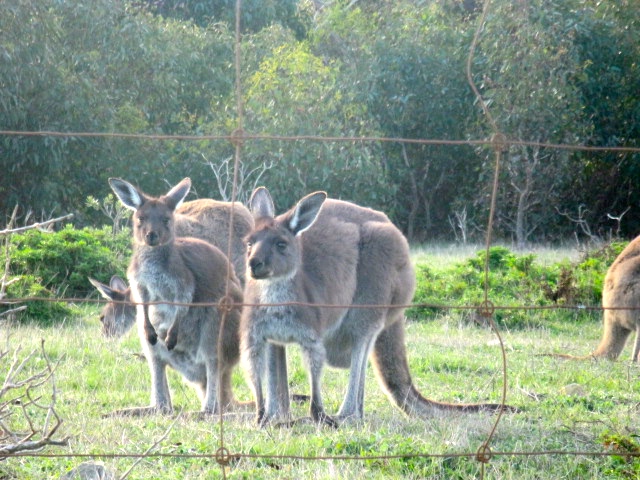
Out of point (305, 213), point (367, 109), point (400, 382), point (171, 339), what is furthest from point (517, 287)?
point (367, 109)

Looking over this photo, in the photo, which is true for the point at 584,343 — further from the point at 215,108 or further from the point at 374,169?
the point at 215,108

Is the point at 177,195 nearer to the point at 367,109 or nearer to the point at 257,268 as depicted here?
the point at 257,268

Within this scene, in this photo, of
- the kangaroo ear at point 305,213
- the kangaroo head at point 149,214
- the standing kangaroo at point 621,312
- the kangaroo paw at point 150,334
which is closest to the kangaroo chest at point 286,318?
the kangaroo ear at point 305,213

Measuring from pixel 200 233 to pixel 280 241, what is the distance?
220 centimetres

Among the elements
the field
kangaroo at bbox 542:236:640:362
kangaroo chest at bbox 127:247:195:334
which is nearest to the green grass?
the field

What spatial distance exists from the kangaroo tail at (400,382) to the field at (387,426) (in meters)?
0.10

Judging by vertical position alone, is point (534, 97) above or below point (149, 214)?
below

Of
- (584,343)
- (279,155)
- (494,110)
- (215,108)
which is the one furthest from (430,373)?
(215,108)

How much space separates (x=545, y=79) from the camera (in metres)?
15.0

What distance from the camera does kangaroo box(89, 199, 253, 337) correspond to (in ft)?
21.2

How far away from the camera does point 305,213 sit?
4.51 metres

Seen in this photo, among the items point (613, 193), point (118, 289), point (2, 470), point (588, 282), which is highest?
point (2, 470)

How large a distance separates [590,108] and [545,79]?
4.84ft

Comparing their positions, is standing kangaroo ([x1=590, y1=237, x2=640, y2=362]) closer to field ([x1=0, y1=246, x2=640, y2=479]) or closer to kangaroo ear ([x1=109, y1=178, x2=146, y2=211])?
field ([x1=0, y1=246, x2=640, y2=479])
